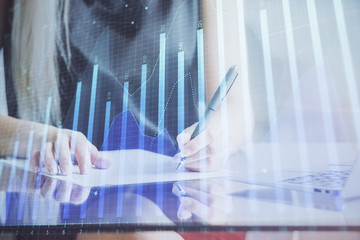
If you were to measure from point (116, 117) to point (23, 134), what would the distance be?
30cm

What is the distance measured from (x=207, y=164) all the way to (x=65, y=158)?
34cm

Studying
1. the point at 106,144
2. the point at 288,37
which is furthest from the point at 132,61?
the point at 288,37

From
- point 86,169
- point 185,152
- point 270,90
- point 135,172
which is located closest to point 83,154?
point 86,169

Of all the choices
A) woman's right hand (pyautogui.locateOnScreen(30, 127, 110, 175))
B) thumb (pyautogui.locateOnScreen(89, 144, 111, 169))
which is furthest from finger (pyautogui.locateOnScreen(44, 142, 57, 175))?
thumb (pyautogui.locateOnScreen(89, 144, 111, 169))

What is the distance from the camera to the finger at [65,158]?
66cm

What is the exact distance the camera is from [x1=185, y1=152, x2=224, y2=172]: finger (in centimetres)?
53

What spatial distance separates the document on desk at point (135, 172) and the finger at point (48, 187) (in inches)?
1.1

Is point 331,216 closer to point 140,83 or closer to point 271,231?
point 271,231

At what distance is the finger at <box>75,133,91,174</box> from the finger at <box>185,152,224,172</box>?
233 mm

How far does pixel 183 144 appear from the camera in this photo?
557 mm

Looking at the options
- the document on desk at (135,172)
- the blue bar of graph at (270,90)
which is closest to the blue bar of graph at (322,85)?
the blue bar of graph at (270,90)

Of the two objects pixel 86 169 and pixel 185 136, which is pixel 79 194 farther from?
pixel 185 136

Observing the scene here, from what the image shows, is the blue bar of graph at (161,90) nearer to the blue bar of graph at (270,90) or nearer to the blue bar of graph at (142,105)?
the blue bar of graph at (142,105)

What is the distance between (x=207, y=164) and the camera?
545mm
